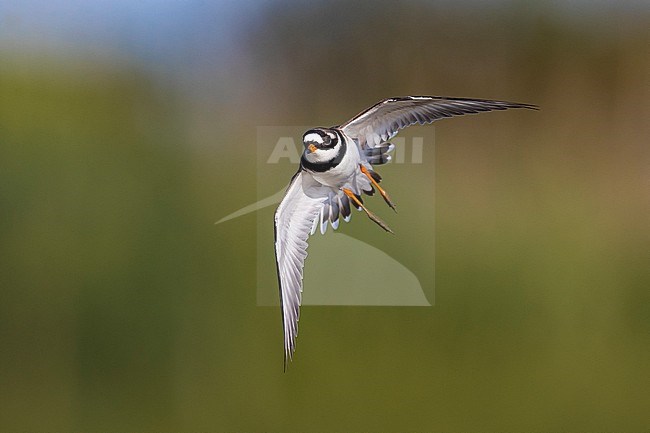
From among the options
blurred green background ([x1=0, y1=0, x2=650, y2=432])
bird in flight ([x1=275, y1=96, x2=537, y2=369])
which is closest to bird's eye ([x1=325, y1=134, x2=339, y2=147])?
bird in flight ([x1=275, y1=96, x2=537, y2=369])

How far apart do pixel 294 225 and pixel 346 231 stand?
23.5 inches

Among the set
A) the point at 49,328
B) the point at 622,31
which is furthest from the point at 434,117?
the point at 49,328

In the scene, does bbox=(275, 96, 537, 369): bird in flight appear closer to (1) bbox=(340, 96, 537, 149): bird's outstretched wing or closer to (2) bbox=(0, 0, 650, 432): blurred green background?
(1) bbox=(340, 96, 537, 149): bird's outstretched wing

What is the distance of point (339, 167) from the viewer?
118cm

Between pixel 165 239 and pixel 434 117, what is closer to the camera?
pixel 434 117

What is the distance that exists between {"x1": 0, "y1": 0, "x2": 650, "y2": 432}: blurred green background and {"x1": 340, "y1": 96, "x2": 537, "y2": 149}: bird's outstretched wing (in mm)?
661

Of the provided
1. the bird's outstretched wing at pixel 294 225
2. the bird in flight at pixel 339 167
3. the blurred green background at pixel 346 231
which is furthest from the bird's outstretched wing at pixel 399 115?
the blurred green background at pixel 346 231

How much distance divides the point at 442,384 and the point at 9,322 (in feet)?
4.55

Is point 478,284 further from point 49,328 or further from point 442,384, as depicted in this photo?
point 49,328

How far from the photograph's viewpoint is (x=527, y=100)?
1.96 meters

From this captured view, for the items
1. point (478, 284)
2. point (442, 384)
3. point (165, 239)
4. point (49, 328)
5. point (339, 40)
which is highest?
point (339, 40)

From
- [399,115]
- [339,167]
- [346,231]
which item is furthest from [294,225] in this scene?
[346,231]

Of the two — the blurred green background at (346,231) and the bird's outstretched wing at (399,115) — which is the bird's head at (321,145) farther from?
the blurred green background at (346,231)

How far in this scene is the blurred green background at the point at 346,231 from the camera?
1.92 metres
